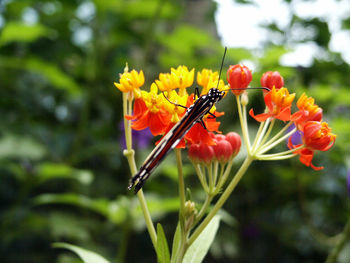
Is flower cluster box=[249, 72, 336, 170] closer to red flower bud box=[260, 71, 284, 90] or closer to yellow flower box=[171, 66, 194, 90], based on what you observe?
red flower bud box=[260, 71, 284, 90]

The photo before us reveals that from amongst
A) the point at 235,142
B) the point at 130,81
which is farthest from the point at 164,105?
the point at 235,142

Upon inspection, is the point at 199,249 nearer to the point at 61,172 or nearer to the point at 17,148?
the point at 61,172

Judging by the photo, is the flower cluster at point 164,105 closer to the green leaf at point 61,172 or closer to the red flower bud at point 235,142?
the red flower bud at point 235,142

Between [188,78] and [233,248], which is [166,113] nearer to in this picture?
[188,78]

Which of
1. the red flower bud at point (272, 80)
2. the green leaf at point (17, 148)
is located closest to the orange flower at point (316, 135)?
the red flower bud at point (272, 80)

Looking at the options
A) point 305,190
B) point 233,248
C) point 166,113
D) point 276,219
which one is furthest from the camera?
point 276,219

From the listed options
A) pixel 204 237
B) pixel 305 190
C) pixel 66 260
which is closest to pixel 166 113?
pixel 204 237
